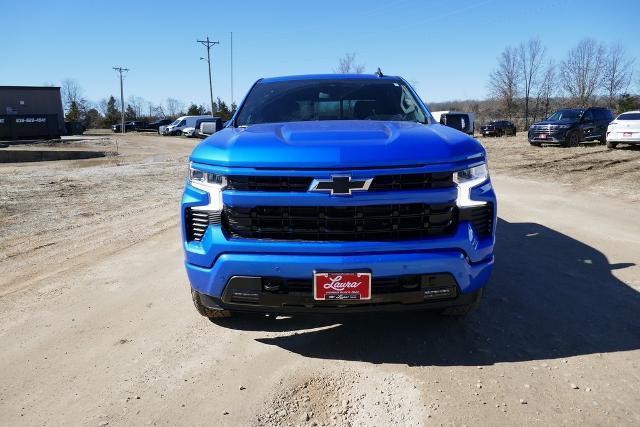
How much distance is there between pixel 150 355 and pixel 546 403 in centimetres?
240

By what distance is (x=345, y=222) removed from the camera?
9.20ft

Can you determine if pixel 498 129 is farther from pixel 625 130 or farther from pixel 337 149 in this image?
pixel 337 149

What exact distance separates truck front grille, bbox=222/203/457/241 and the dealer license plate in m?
0.21

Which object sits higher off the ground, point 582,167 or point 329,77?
point 329,77

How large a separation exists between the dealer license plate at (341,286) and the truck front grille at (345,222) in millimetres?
214

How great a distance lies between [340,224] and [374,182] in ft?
1.01

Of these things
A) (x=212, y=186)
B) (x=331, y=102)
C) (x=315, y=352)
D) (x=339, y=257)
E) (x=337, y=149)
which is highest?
(x=331, y=102)

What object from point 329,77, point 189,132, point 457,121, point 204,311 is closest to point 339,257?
point 204,311

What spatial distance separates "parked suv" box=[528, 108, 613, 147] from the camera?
20.3 metres

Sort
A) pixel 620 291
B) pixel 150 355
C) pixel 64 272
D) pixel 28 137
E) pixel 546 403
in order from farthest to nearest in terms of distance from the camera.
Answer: pixel 28 137
pixel 64 272
pixel 620 291
pixel 150 355
pixel 546 403

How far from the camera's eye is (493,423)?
246 centimetres

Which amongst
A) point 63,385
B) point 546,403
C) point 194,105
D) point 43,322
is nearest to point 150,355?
point 63,385

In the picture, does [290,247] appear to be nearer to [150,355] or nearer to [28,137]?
[150,355]

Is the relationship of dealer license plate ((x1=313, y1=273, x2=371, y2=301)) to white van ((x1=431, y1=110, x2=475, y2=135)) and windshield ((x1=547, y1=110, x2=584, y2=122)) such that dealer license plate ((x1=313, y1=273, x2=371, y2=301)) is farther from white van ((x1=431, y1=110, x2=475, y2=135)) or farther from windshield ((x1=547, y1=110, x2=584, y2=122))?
windshield ((x1=547, y1=110, x2=584, y2=122))
